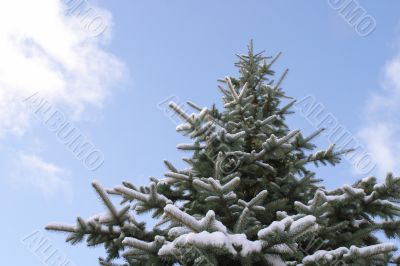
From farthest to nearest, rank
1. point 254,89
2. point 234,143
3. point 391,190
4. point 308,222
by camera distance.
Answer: point 254,89 → point 234,143 → point 391,190 → point 308,222

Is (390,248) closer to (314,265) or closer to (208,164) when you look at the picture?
(314,265)

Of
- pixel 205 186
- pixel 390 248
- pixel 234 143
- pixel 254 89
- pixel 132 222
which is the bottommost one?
pixel 132 222

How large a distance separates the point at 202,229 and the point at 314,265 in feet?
4.87

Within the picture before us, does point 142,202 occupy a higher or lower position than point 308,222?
lower

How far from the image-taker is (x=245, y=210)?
4301 millimetres

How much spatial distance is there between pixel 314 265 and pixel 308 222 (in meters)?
1.05

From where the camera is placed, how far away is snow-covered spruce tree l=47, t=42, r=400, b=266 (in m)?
3.66

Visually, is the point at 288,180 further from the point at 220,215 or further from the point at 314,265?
the point at 314,265

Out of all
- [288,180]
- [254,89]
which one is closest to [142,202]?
[288,180]

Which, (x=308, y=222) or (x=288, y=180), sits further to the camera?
(x=288, y=180)

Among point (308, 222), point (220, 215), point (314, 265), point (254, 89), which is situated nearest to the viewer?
point (308, 222)

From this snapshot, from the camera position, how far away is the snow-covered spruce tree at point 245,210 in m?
3.66

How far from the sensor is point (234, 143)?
6.29 m

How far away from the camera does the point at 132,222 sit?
509cm
